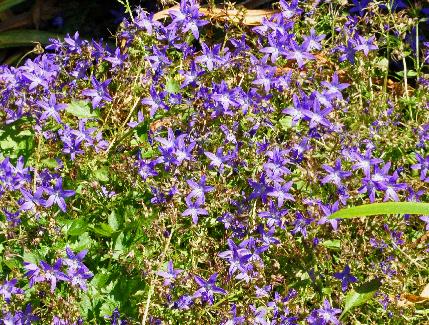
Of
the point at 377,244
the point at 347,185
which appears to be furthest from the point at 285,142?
the point at 377,244

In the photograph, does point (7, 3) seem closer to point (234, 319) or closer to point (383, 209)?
point (234, 319)

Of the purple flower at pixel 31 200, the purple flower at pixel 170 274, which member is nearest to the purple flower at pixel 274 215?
the purple flower at pixel 170 274

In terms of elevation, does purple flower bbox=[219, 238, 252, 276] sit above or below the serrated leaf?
above

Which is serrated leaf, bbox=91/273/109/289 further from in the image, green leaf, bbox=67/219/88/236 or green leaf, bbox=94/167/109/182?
green leaf, bbox=94/167/109/182

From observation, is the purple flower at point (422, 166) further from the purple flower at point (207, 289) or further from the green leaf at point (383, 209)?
the purple flower at point (207, 289)

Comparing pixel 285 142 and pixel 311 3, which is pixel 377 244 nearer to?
pixel 285 142

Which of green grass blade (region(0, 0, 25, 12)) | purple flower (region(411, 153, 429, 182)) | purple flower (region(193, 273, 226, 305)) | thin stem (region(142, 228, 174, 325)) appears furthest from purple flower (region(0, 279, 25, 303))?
green grass blade (region(0, 0, 25, 12))

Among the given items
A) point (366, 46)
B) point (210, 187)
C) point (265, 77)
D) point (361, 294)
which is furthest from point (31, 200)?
point (366, 46)
